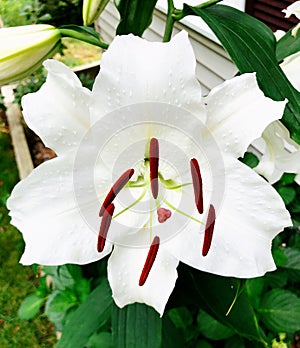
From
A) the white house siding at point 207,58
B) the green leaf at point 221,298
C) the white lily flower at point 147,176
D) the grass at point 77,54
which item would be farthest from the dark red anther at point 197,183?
the grass at point 77,54

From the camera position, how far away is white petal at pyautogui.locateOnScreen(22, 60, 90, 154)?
1.81 feet

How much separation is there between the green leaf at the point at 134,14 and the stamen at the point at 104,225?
0.30m

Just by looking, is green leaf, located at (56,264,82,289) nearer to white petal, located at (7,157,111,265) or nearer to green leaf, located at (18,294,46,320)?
green leaf, located at (18,294,46,320)

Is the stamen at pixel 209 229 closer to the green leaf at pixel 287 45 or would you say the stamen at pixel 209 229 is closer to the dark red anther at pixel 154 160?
the dark red anther at pixel 154 160

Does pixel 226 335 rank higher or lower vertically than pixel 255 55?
lower

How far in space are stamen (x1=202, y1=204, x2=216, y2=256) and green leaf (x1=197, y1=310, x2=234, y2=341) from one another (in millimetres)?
757

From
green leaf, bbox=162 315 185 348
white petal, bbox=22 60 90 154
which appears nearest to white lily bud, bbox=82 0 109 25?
white petal, bbox=22 60 90 154

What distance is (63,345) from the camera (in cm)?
98

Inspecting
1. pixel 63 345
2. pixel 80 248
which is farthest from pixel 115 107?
pixel 63 345

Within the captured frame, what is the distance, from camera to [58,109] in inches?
21.8

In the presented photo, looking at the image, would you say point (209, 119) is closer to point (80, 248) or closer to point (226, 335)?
point (80, 248)

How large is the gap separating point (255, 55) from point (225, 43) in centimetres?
4

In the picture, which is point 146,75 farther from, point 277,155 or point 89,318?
point 89,318

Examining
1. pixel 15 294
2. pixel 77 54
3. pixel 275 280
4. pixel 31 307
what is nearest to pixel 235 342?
pixel 275 280
